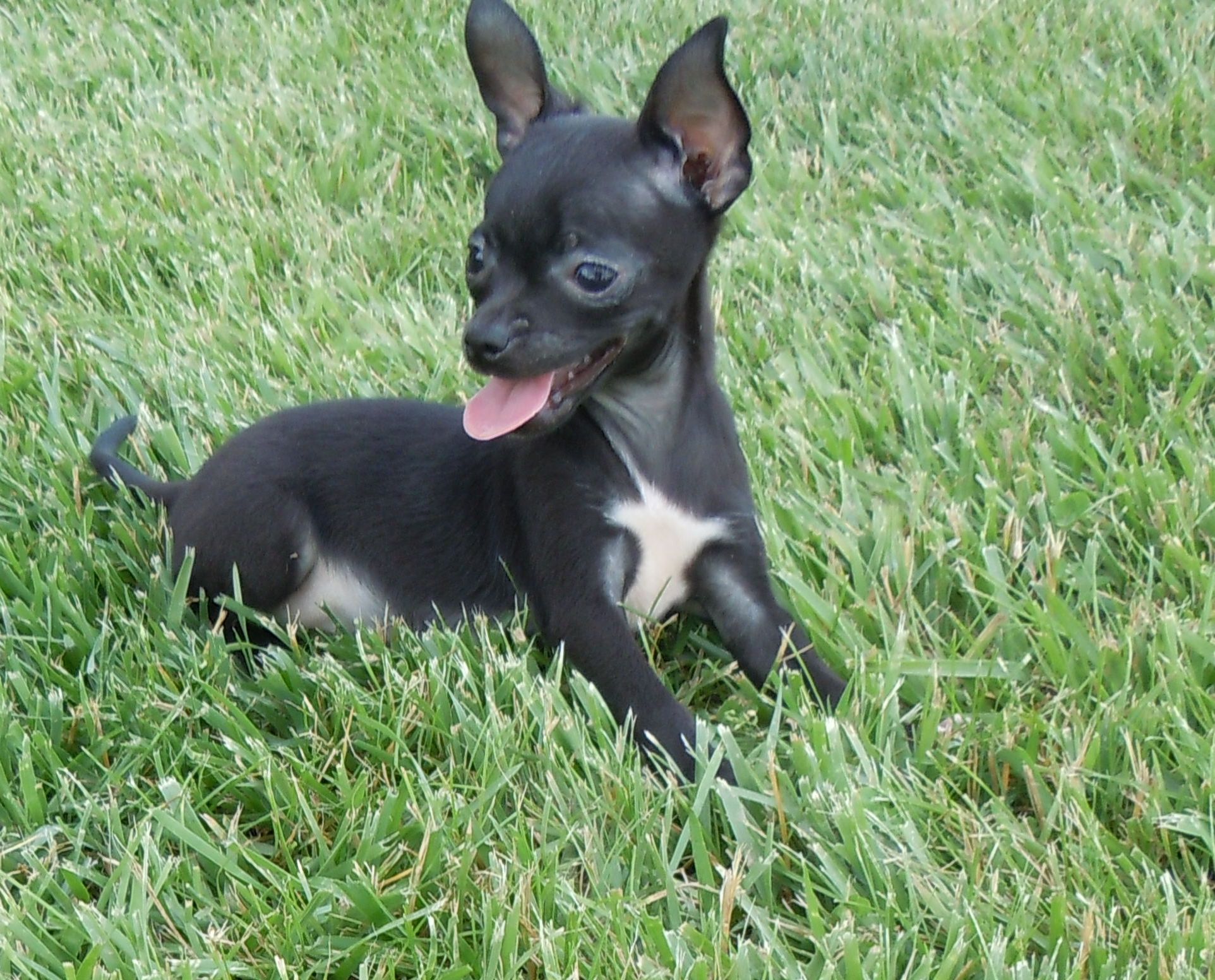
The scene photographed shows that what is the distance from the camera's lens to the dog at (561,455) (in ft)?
7.14

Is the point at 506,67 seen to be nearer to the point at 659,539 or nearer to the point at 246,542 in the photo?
the point at 659,539

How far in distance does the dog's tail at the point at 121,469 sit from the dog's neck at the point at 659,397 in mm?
1074

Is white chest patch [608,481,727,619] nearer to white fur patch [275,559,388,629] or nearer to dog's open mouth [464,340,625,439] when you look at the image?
dog's open mouth [464,340,625,439]

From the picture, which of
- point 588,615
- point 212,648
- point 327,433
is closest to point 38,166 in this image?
point 327,433

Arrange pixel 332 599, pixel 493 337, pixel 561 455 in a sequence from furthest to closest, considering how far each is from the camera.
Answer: pixel 332 599, pixel 561 455, pixel 493 337

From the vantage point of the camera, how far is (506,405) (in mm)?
2299

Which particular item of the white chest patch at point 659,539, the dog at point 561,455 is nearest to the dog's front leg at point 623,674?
the dog at point 561,455

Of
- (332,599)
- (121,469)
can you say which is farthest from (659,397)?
(121,469)

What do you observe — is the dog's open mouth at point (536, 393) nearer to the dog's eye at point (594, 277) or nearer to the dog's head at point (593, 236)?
the dog's head at point (593, 236)

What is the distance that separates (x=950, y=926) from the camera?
1815 millimetres

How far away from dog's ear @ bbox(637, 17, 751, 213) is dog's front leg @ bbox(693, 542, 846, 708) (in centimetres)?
65

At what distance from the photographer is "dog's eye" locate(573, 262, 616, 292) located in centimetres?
215

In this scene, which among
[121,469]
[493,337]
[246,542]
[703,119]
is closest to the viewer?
[493,337]

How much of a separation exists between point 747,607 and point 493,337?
2.52 feet
